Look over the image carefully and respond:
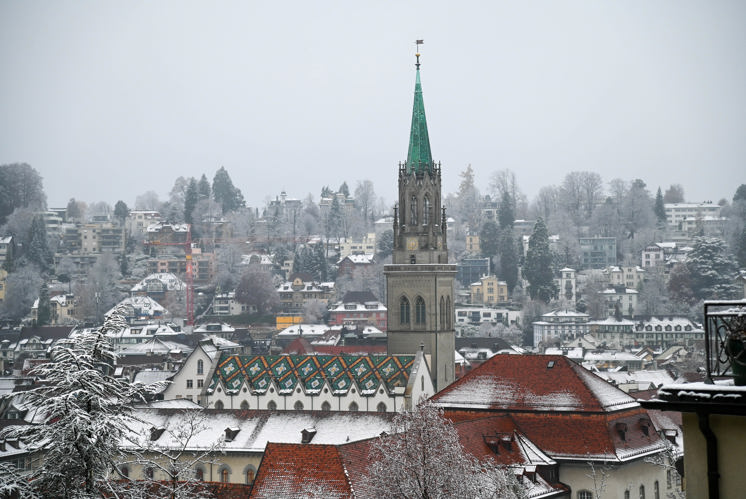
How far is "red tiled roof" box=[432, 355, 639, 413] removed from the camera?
167 feet

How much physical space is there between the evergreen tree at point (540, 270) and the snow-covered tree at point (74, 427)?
17184cm

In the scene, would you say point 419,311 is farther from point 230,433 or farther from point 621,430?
point 621,430

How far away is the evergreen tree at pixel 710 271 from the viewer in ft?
603

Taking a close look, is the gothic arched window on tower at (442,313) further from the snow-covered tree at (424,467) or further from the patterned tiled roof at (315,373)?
the snow-covered tree at (424,467)

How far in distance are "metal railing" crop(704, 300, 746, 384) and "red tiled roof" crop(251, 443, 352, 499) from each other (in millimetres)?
27530

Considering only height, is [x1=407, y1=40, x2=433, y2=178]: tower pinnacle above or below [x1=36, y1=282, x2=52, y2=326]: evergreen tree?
above

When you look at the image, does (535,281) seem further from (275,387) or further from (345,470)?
(345,470)

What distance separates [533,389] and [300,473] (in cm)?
1518

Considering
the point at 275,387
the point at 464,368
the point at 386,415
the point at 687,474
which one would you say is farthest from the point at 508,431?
the point at 464,368

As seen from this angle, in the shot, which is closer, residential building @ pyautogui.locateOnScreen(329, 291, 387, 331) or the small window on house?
the small window on house

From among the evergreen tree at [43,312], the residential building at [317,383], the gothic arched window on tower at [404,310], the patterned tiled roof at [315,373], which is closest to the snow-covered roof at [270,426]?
the residential building at [317,383]

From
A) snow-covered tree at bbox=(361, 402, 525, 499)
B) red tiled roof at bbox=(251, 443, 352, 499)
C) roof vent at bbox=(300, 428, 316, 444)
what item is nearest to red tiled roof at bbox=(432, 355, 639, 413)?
roof vent at bbox=(300, 428, 316, 444)

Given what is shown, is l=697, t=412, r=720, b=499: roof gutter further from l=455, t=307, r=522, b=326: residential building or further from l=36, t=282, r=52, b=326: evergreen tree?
l=36, t=282, r=52, b=326: evergreen tree

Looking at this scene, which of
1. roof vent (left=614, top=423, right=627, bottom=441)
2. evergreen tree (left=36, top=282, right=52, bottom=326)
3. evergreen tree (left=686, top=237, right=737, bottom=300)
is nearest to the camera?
roof vent (left=614, top=423, right=627, bottom=441)
